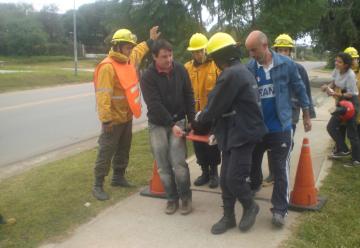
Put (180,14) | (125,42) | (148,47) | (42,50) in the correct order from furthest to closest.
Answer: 1. (42,50)
2. (180,14)
3. (148,47)
4. (125,42)

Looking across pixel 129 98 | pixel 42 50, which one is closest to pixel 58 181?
pixel 129 98

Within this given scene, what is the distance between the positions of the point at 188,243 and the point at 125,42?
2.45m

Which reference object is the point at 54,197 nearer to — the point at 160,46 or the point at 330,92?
the point at 160,46

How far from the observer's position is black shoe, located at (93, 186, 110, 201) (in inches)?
221

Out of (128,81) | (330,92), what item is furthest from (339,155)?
(128,81)

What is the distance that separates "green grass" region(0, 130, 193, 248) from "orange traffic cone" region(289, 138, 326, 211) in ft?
6.54

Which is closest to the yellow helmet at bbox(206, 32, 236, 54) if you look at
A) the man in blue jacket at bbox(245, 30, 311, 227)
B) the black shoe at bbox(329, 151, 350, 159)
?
the man in blue jacket at bbox(245, 30, 311, 227)

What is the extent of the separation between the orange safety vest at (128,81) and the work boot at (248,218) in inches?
70.3

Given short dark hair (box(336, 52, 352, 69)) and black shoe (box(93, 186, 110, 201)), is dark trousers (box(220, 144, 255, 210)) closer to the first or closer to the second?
black shoe (box(93, 186, 110, 201))

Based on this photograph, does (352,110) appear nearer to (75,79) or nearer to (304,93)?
(304,93)

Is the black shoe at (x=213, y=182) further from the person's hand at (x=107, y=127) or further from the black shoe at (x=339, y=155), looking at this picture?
the black shoe at (x=339, y=155)

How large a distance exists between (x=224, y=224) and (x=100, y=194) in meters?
1.75

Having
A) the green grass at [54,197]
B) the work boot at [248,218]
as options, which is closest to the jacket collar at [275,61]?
the work boot at [248,218]

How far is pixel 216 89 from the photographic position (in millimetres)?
A: 4348
